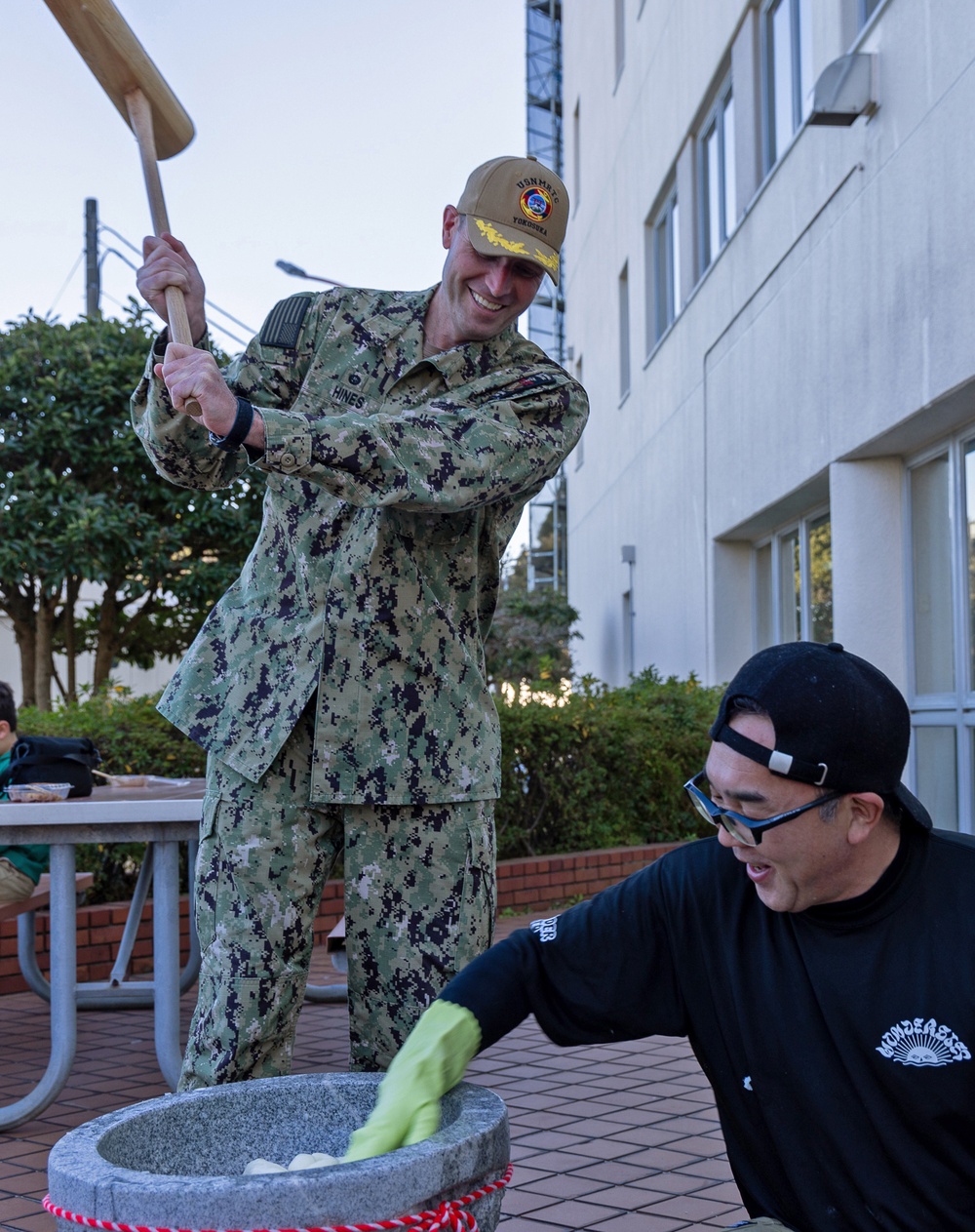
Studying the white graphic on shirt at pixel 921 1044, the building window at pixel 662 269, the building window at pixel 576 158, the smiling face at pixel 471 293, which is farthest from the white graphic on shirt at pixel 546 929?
the building window at pixel 576 158

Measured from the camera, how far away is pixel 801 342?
835cm

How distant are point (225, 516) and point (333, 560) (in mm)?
8515

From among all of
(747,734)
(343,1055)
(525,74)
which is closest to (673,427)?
(343,1055)

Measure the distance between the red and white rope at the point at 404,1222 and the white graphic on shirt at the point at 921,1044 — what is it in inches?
22.7

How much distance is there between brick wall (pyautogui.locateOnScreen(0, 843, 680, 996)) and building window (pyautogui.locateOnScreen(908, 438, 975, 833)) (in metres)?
1.83

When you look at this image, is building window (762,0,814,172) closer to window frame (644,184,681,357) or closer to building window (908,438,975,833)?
building window (908,438,975,833)

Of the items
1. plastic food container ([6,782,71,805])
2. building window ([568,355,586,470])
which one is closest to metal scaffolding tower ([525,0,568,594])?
building window ([568,355,586,470])

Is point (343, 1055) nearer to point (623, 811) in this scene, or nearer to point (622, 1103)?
point (622, 1103)

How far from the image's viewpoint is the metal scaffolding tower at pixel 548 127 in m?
29.8

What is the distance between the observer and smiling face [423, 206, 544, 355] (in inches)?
95.3

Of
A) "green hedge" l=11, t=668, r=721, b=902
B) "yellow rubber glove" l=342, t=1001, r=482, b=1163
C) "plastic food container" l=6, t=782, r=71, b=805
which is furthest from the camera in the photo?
"green hedge" l=11, t=668, r=721, b=902

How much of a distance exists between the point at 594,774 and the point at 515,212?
6204mm

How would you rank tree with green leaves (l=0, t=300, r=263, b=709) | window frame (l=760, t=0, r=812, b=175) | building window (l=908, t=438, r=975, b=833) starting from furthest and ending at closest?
tree with green leaves (l=0, t=300, r=263, b=709) < window frame (l=760, t=0, r=812, b=175) < building window (l=908, t=438, r=975, b=833)

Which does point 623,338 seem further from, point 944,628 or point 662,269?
point 944,628
